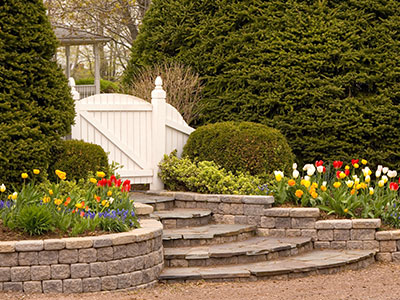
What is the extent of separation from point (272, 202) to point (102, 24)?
1253cm

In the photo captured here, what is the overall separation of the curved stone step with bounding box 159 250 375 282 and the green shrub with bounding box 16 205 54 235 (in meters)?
1.23

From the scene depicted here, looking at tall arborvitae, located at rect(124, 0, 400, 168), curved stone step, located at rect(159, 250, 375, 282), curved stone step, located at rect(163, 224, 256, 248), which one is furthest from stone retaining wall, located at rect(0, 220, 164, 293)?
tall arborvitae, located at rect(124, 0, 400, 168)

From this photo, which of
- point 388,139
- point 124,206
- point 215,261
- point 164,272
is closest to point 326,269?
point 215,261

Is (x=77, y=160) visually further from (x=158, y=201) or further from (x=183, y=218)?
(x=183, y=218)

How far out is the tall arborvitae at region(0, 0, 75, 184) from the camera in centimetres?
753

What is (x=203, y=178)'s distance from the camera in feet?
29.0

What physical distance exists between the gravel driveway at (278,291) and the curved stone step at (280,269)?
0.28 feet

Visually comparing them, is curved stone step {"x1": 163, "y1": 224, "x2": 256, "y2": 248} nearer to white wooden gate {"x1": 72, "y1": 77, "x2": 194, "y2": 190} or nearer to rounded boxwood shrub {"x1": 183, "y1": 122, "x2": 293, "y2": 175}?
rounded boxwood shrub {"x1": 183, "y1": 122, "x2": 293, "y2": 175}

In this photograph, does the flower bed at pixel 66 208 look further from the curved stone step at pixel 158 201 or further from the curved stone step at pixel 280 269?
the curved stone step at pixel 158 201

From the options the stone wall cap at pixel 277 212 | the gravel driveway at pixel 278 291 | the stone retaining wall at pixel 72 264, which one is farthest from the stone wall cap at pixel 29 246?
the stone wall cap at pixel 277 212

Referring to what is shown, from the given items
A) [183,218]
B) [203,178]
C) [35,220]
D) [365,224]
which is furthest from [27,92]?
[365,224]

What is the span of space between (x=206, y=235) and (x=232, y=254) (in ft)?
1.77

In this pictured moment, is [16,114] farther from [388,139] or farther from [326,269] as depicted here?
[388,139]

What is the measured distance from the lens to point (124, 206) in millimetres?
7117
